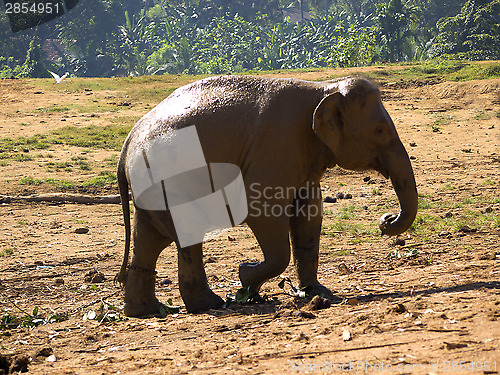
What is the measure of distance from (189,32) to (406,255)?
4820 centimetres

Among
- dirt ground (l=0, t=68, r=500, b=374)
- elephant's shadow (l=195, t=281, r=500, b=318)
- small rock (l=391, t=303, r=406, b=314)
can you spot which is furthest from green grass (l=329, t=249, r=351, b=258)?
small rock (l=391, t=303, r=406, b=314)

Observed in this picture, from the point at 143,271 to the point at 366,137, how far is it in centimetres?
230

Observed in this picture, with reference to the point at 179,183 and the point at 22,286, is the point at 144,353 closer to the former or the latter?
the point at 179,183

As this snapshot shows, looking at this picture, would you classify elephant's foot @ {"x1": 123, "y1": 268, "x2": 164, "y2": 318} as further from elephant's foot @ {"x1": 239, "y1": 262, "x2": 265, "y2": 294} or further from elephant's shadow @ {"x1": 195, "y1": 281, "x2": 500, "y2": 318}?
elephant's foot @ {"x1": 239, "y1": 262, "x2": 265, "y2": 294}

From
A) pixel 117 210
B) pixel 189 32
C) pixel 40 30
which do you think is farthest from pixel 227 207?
pixel 40 30

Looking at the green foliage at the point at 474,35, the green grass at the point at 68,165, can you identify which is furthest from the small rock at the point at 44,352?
the green foliage at the point at 474,35

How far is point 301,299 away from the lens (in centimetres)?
595

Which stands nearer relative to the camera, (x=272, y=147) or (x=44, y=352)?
(x=44, y=352)

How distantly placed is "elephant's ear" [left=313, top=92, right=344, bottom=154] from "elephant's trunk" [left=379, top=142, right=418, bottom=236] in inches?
18.8

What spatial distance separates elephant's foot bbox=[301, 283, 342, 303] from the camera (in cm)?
585

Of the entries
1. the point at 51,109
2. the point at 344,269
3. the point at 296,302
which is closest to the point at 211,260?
the point at 344,269

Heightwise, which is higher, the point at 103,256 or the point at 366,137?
the point at 366,137

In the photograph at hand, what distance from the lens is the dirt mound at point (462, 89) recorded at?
1778 centimetres

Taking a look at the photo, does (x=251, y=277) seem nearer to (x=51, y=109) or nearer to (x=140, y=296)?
(x=140, y=296)
